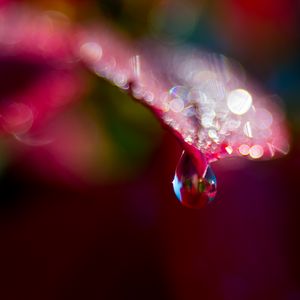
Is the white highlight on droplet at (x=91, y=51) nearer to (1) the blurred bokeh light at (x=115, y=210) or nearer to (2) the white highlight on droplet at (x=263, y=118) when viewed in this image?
(1) the blurred bokeh light at (x=115, y=210)

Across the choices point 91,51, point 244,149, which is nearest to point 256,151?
point 244,149

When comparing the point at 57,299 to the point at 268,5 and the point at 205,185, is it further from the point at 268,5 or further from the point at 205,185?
the point at 268,5

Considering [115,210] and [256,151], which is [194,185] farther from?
[115,210]

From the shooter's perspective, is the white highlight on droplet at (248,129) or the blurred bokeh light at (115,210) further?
the blurred bokeh light at (115,210)

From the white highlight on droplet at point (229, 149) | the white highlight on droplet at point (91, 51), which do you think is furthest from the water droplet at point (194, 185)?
the white highlight on droplet at point (91, 51)

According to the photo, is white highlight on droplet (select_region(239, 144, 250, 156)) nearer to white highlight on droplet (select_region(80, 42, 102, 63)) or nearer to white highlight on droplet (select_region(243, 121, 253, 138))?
white highlight on droplet (select_region(243, 121, 253, 138))

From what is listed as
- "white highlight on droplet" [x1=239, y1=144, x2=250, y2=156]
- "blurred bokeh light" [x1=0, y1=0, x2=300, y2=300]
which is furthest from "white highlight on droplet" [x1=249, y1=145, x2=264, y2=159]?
"blurred bokeh light" [x1=0, y1=0, x2=300, y2=300]
